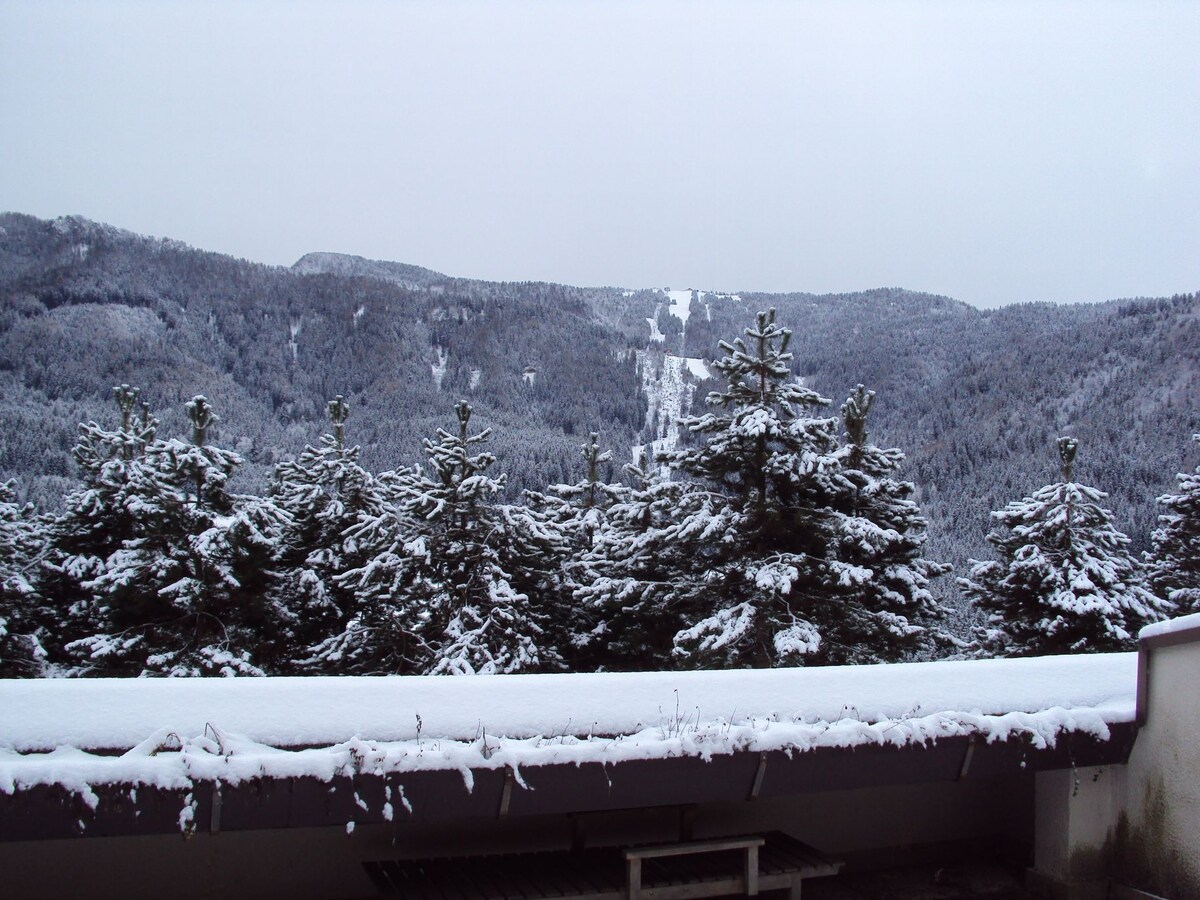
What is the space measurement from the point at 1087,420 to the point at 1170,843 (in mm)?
102950

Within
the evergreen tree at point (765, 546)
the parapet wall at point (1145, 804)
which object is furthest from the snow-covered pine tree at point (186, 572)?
the parapet wall at point (1145, 804)

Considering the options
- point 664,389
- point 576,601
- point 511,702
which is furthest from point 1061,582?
point 664,389

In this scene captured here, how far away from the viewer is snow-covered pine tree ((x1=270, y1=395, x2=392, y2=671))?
17344 millimetres

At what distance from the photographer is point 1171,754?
609 cm

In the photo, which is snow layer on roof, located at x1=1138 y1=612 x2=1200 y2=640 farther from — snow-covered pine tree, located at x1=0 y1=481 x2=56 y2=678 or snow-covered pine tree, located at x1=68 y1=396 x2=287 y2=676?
snow-covered pine tree, located at x1=0 y1=481 x2=56 y2=678

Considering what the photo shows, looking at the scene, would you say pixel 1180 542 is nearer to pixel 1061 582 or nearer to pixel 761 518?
pixel 1061 582

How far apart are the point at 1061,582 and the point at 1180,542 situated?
15.7ft

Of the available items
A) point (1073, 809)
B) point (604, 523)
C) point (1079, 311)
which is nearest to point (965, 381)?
point (1079, 311)

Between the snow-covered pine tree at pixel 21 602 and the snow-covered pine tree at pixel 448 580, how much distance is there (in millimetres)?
5362

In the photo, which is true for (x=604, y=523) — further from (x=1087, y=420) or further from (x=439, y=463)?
(x=1087, y=420)

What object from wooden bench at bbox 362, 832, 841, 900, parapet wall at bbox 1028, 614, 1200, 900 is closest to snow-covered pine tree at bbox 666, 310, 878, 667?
parapet wall at bbox 1028, 614, 1200, 900

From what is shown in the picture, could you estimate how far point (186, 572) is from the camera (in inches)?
605

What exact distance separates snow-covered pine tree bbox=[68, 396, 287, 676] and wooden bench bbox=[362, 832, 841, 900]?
378 inches

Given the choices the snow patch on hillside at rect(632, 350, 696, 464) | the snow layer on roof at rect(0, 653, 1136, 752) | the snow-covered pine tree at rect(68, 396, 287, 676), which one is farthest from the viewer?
the snow patch on hillside at rect(632, 350, 696, 464)
